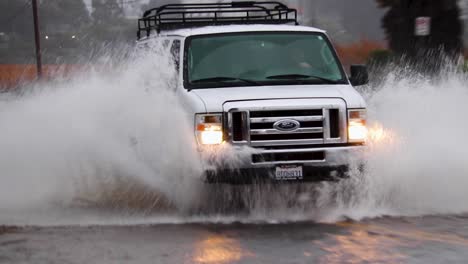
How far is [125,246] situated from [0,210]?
8.19ft

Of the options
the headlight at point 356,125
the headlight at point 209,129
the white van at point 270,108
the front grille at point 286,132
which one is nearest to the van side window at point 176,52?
the white van at point 270,108

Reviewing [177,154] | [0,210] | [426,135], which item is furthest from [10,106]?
[426,135]

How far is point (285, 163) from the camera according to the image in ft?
29.1

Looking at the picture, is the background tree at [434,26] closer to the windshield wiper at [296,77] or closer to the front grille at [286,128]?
the windshield wiper at [296,77]

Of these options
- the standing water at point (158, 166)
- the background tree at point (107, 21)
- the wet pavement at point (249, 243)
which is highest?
the background tree at point (107, 21)

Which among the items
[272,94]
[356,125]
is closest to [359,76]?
[356,125]

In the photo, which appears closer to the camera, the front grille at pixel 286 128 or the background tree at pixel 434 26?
the front grille at pixel 286 128

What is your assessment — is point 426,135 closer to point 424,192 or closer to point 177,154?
point 424,192

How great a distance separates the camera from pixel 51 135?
10.5 meters

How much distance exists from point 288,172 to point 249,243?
1236 mm

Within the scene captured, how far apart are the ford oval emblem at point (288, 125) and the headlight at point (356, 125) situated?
56cm

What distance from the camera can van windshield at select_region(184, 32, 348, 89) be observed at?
9742 millimetres

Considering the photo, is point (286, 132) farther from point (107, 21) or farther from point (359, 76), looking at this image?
point (107, 21)

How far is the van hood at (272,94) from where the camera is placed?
9.00 m
